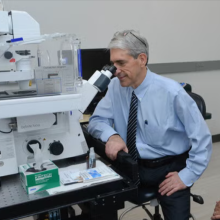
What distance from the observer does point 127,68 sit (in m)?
1.44

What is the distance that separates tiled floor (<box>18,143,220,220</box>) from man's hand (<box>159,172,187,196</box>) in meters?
0.91

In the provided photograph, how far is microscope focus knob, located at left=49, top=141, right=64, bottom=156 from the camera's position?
1.17 meters

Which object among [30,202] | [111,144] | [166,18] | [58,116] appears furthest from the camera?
[166,18]

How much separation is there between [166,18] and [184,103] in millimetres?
2067

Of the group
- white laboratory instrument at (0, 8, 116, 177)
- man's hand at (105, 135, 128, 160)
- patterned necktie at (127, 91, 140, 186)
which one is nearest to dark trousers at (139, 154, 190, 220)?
patterned necktie at (127, 91, 140, 186)

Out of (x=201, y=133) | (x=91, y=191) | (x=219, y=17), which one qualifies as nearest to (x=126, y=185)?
(x=91, y=191)

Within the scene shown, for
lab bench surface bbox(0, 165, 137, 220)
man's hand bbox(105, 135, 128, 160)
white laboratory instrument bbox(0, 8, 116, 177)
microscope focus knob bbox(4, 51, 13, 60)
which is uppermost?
microscope focus knob bbox(4, 51, 13, 60)

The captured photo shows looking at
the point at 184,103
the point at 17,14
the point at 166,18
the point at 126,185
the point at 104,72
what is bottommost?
the point at 126,185

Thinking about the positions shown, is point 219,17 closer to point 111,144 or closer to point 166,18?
point 166,18

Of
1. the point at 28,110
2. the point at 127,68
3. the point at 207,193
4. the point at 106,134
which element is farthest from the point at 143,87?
the point at 207,193

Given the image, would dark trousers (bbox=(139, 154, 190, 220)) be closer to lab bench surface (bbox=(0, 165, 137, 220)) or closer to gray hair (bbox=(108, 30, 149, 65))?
lab bench surface (bbox=(0, 165, 137, 220))

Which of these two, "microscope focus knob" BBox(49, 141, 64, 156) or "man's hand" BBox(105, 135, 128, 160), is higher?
"microscope focus knob" BBox(49, 141, 64, 156)

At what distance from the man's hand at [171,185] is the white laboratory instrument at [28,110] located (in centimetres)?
52

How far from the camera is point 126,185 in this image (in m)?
1.08
